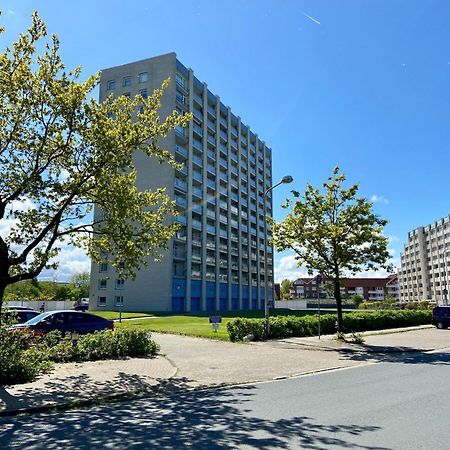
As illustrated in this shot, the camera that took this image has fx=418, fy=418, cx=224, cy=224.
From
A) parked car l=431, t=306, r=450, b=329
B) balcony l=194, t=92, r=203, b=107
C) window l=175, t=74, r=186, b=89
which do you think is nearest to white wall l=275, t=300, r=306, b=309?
balcony l=194, t=92, r=203, b=107

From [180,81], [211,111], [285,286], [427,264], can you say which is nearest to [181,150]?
[180,81]

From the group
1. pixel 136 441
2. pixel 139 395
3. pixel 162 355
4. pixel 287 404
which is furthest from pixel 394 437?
pixel 162 355

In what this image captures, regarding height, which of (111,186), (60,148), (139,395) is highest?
(60,148)

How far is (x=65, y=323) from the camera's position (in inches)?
655

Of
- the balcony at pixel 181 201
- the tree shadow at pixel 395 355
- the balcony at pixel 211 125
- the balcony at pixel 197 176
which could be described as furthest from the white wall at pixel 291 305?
the tree shadow at pixel 395 355

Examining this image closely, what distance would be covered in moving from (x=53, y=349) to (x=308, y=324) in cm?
1297

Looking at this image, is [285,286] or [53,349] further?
[285,286]

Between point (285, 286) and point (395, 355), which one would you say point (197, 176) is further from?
point (285, 286)

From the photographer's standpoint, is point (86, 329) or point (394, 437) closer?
point (394, 437)

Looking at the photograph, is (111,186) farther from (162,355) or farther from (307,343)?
(307,343)

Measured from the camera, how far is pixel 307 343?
18.3 m

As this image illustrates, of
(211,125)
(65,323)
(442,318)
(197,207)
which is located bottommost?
(442,318)

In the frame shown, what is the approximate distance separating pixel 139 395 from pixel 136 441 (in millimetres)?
3309

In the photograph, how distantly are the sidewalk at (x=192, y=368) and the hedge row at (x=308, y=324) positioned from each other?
96 cm
